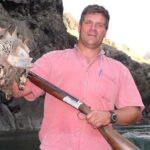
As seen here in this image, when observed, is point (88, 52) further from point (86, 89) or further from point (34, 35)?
point (34, 35)

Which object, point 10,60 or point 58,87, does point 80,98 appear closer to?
point 58,87

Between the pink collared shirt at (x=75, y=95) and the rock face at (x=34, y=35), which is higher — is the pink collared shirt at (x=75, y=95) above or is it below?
above

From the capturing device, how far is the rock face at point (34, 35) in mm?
61656

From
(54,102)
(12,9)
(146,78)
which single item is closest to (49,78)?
(54,102)

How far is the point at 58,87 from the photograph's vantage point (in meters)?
4.77

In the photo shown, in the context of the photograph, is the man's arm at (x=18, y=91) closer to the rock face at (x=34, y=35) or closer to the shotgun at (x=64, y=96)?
the shotgun at (x=64, y=96)

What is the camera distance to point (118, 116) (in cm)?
484

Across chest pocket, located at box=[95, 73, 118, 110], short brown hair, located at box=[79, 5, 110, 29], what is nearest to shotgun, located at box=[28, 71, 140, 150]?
chest pocket, located at box=[95, 73, 118, 110]

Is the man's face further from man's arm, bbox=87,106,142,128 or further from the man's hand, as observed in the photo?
the man's hand

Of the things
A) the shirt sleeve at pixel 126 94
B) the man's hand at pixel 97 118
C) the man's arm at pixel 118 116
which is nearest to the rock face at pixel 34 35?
the shirt sleeve at pixel 126 94

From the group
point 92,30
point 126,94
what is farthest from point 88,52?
point 126,94

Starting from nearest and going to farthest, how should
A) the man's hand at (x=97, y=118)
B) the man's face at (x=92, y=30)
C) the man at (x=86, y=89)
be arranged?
the man's hand at (x=97, y=118)
the man at (x=86, y=89)
the man's face at (x=92, y=30)

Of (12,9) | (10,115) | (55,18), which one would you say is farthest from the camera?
(55,18)

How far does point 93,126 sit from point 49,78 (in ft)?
2.28
